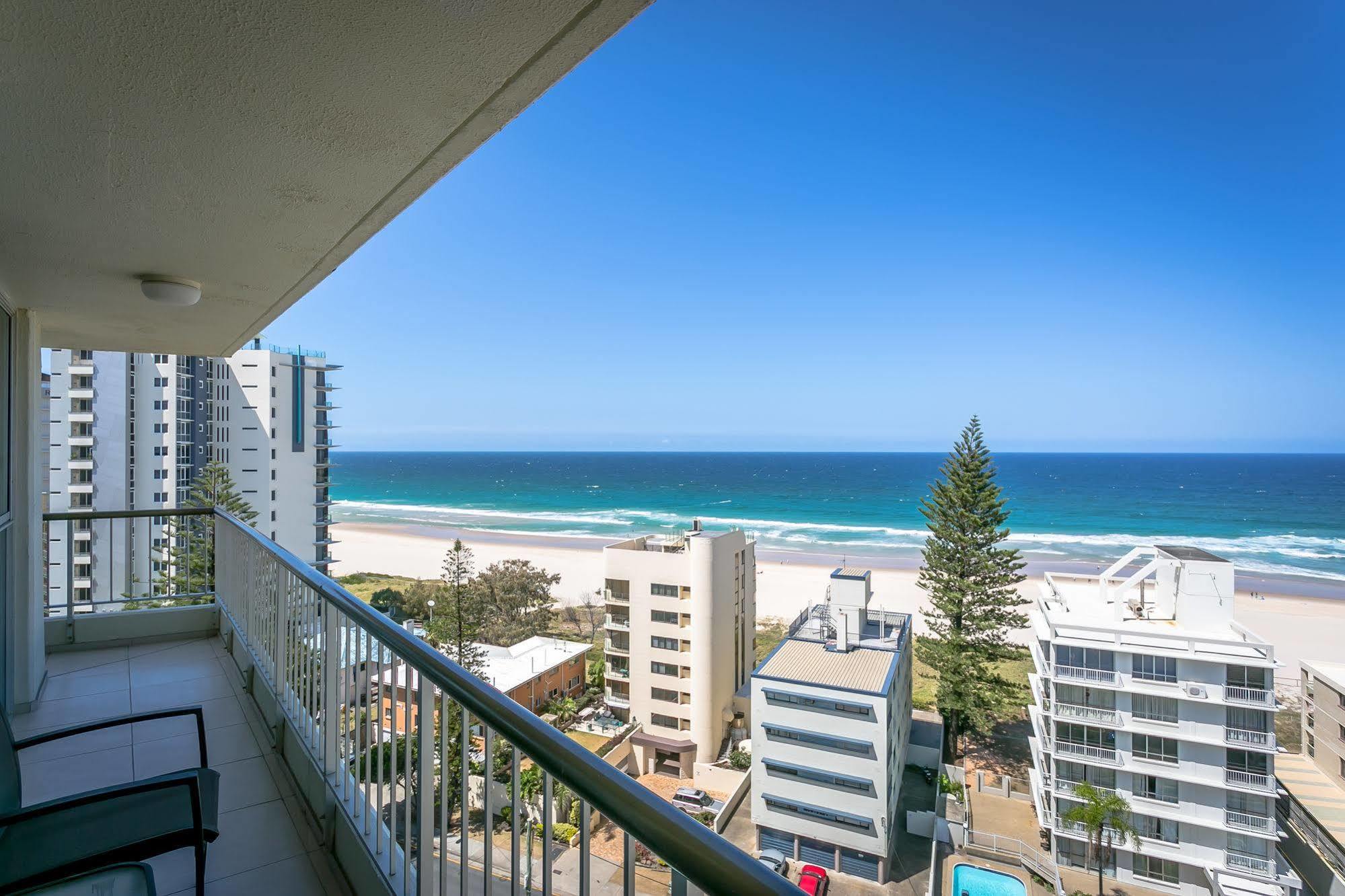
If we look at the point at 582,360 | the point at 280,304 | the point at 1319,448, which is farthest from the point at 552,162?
the point at 1319,448

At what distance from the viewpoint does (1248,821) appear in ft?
28.3

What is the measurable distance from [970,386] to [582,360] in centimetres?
3341

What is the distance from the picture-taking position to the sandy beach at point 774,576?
1716 cm

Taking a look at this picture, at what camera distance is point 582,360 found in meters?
54.1

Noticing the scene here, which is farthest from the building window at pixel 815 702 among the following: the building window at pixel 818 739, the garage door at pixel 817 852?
the garage door at pixel 817 852

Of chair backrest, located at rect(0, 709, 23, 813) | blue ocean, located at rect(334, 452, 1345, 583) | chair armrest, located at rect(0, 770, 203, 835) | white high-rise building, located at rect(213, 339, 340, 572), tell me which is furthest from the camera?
blue ocean, located at rect(334, 452, 1345, 583)

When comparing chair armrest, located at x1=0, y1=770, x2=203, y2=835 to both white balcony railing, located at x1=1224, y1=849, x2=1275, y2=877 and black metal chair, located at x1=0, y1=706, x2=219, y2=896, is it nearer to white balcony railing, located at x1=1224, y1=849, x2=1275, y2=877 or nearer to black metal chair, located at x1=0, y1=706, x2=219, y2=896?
black metal chair, located at x1=0, y1=706, x2=219, y2=896

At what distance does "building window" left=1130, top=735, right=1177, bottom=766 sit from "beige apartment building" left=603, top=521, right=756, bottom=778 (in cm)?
763

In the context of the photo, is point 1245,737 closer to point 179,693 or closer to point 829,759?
point 829,759

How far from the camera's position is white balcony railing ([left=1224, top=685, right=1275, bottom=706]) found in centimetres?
809

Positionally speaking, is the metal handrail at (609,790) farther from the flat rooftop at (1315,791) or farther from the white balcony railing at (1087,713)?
the flat rooftop at (1315,791)

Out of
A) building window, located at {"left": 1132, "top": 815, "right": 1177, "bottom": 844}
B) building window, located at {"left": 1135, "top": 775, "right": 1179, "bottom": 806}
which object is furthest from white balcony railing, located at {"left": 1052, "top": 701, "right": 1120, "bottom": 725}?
building window, located at {"left": 1132, "top": 815, "right": 1177, "bottom": 844}

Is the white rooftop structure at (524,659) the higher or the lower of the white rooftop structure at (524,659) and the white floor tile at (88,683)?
the lower

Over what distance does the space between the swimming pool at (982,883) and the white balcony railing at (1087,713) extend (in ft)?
8.47
